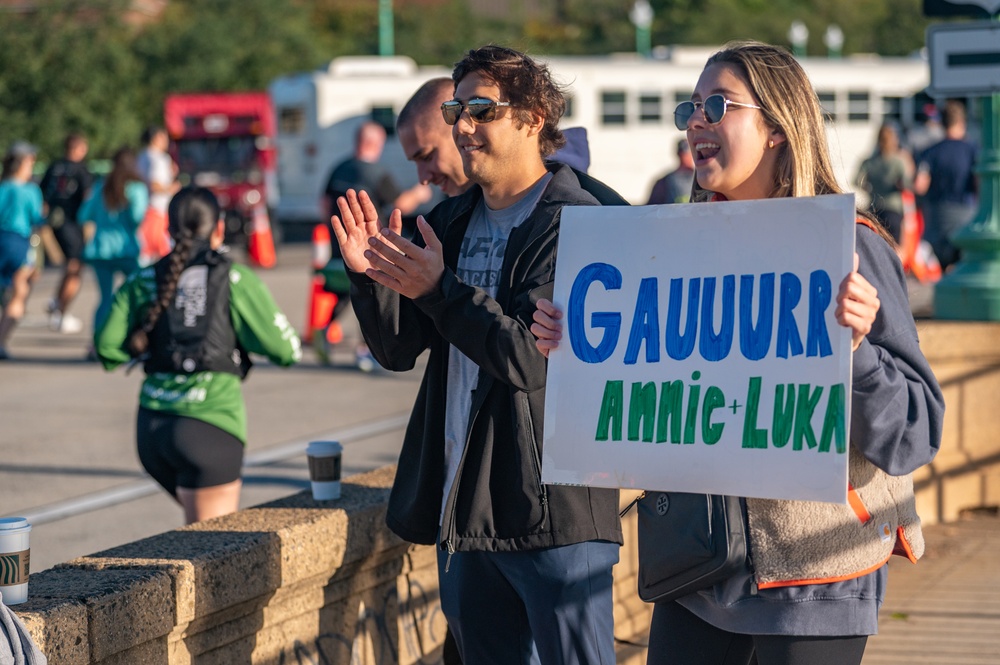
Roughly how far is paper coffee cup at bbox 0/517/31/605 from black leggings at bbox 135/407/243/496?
2.05 m

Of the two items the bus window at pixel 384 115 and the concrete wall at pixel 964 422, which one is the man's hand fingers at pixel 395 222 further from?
the bus window at pixel 384 115

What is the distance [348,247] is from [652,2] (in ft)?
204

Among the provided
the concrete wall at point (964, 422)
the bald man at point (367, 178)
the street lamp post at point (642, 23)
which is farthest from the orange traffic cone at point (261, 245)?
the concrete wall at point (964, 422)

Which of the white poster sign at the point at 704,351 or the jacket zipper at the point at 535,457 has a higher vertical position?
the white poster sign at the point at 704,351

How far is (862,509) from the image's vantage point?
272 centimetres

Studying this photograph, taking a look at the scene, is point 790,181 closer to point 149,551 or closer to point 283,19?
point 149,551

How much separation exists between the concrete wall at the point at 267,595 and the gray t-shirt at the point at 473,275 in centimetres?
60

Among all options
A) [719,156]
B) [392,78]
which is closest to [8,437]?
[719,156]

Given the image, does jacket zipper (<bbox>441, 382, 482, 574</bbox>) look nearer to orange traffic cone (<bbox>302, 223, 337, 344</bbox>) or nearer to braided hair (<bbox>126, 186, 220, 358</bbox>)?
braided hair (<bbox>126, 186, 220, 358</bbox>)

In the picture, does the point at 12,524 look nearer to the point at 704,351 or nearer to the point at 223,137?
the point at 704,351

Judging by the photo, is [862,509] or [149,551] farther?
[149,551]

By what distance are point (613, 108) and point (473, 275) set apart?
91.3 ft

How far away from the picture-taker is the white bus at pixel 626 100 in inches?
1192

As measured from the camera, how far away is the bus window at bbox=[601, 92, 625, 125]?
30.5 m
